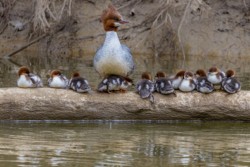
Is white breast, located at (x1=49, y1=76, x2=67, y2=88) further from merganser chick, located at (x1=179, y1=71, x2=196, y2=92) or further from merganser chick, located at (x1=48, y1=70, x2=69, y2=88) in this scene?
merganser chick, located at (x1=179, y1=71, x2=196, y2=92)

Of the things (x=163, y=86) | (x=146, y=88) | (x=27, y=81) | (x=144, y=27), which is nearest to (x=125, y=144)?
(x=146, y=88)

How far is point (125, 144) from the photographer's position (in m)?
8.65

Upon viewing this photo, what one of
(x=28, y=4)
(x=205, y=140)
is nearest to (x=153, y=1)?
(x=28, y=4)

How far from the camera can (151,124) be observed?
10.0 m

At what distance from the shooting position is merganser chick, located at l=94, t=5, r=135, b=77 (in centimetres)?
1002

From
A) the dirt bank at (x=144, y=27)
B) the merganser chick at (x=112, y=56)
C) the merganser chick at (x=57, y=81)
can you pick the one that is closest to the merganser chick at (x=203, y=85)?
the merganser chick at (x=112, y=56)

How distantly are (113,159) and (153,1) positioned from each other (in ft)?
38.5

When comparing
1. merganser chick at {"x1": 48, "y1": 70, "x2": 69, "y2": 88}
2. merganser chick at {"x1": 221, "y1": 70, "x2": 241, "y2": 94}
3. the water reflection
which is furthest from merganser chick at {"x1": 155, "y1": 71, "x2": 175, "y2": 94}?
the water reflection

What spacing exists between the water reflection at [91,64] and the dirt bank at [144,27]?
325 mm

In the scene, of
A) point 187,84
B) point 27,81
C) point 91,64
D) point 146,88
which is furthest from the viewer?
point 91,64

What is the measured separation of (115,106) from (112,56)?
2.26 ft

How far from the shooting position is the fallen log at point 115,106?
9641 millimetres

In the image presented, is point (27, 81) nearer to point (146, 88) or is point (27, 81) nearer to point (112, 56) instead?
point (112, 56)

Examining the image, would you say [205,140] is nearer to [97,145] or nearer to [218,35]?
[97,145]
